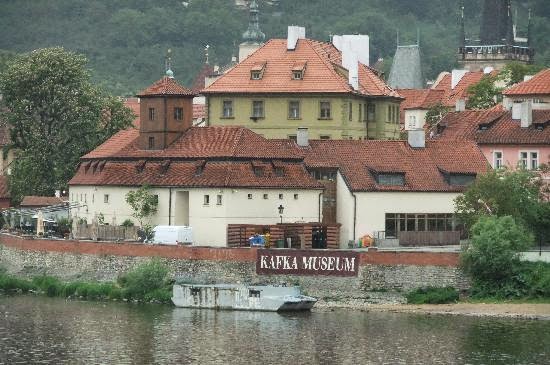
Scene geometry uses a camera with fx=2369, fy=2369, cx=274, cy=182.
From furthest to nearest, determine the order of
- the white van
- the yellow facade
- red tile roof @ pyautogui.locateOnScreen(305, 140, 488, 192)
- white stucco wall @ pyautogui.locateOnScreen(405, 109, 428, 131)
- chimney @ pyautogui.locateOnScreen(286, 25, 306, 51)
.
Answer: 1. white stucco wall @ pyautogui.locateOnScreen(405, 109, 428, 131)
2. chimney @ pyautogui.locateOnScreen(286, 25, 306, 51)
3. the yellow facade
4. red tile roof @ pyautogui.locateOnScreen(305, 140, 488, 192)
5. the white van

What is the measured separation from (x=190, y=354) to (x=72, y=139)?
58333mm

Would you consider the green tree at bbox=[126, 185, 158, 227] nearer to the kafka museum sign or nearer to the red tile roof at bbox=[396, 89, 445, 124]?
the kafka museum sign

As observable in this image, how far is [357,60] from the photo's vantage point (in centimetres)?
14488

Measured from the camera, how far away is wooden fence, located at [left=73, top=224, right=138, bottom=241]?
127 meters

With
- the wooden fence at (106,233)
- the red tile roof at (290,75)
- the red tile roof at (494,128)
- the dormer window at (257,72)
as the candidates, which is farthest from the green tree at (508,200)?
the dormer window at (257,72)

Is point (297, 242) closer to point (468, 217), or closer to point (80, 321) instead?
point (468, 217)

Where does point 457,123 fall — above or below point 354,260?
above

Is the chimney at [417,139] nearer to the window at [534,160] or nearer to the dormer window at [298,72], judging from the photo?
the window at [534,160]

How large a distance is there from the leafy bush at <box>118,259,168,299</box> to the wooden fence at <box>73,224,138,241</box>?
28.0 feet

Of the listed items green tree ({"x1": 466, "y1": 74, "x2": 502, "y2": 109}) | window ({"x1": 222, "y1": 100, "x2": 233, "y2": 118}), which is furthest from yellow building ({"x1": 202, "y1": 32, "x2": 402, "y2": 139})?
green tree ({"x1": 466, "y1": 74, "x2": 502, "y2": 109})

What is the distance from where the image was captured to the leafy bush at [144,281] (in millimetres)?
117000

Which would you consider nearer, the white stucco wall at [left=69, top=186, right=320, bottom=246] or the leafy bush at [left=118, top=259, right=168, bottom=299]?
the leafy bush at [left=118, top=259, right=168, bottom=299]

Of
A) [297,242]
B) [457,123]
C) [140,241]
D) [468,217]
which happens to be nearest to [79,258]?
[140,241]

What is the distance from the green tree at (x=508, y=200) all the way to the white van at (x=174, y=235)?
1417 centimetres
